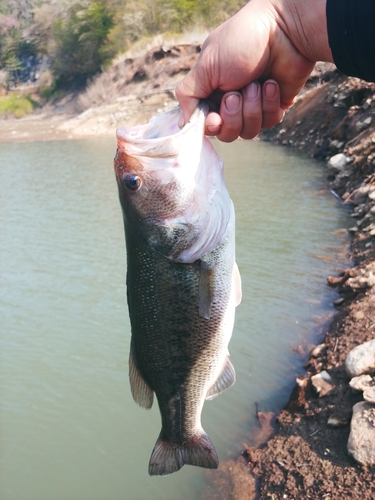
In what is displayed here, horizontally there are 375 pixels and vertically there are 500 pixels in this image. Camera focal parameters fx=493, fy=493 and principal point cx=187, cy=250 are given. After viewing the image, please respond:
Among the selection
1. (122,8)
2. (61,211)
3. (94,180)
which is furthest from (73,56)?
(61,211)

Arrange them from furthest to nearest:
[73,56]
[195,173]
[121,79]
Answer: [73,56], [121,79], [195,173]

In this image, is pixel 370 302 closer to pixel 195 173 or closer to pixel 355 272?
pixel 355 272

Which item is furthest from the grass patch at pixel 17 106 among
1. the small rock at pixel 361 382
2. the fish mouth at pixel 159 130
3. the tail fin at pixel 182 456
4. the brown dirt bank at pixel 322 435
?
the tail fin at pixel 182 456

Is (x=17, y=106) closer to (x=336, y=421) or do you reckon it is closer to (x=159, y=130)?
(x=336, y=421)

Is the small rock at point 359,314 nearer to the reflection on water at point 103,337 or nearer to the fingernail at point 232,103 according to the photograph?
the reflection on water at point 103,337

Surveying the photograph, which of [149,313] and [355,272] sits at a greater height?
[149,313]

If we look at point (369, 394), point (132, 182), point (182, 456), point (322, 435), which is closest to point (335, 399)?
point (322, 435)
